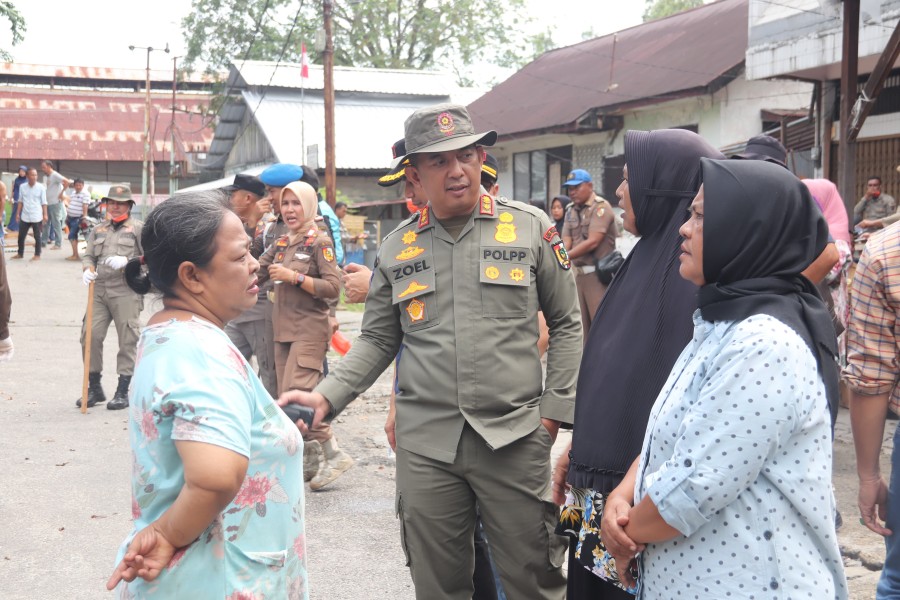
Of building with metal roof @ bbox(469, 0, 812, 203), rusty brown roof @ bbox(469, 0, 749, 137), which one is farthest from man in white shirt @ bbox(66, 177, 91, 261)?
building with metal roof @ bbox(469, 0, 812, 203)

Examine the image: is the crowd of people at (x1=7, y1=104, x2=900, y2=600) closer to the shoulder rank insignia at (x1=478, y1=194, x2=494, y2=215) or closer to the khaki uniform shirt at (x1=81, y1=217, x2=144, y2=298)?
the shoulder rank insignia at (x1=478, y1=194, x2=494, y2=215)

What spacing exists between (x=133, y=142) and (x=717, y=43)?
1258 inches

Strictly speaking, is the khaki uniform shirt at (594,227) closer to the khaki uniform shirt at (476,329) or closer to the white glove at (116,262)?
the white glove at (116,262)

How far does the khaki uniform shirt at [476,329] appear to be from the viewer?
3188 millimetres

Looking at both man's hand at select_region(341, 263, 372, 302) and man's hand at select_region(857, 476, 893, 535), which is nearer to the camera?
man's hand at select_region(857, 476, 893, 535)

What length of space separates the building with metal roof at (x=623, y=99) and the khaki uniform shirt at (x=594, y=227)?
5.06 metres

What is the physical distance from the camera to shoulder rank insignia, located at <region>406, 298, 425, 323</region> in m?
3.31

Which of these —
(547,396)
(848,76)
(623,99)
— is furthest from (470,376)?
(623,99)

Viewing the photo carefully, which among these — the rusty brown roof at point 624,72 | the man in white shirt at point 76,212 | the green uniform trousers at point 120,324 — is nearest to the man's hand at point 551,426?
the green uniform trousers at point 120,324

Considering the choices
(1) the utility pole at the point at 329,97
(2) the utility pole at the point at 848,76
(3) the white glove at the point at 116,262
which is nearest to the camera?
(3) the white glove at the point at 116,262

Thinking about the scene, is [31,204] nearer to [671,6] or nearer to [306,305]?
[306,305]

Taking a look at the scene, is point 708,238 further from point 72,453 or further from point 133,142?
point 133,142

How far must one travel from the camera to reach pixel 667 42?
19.1m

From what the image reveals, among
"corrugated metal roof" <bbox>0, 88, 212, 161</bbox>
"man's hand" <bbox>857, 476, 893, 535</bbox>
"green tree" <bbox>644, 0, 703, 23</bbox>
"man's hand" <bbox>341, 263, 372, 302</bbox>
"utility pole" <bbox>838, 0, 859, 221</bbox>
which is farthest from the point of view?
"green tree" <bbox>644, 0, 703, 23</bbox>
